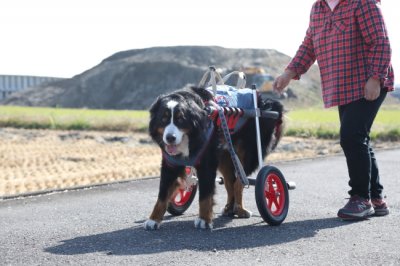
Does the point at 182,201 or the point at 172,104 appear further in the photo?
the point at 182,201

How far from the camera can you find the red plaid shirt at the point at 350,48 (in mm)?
5812

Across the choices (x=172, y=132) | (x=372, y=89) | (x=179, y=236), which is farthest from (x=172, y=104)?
(x=372, y=89)

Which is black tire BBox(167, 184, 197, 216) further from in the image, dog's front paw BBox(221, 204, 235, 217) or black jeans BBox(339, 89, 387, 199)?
black jeans BBox(339, 89, 387, 199)

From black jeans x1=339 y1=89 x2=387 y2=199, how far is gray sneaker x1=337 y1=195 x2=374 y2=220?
2.4 inches

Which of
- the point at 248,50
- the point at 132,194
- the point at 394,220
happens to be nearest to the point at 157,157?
the point at 132,194

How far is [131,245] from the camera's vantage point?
4969 mm

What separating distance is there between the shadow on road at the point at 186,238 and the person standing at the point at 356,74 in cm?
47

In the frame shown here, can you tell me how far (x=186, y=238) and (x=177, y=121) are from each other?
0.91 meters

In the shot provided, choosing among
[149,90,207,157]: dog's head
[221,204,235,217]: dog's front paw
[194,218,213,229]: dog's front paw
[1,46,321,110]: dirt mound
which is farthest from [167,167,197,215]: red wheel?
[1,46,321,110]: dirt mound

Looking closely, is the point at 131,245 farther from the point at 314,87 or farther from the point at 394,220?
the point at 314,87

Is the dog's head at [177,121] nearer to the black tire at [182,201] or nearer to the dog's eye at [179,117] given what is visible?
the dog's eye at [179,117]

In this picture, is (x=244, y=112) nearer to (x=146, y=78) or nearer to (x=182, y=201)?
(x=182, y=201)

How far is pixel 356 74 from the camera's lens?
5.99 metres

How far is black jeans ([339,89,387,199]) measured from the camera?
5.93m
